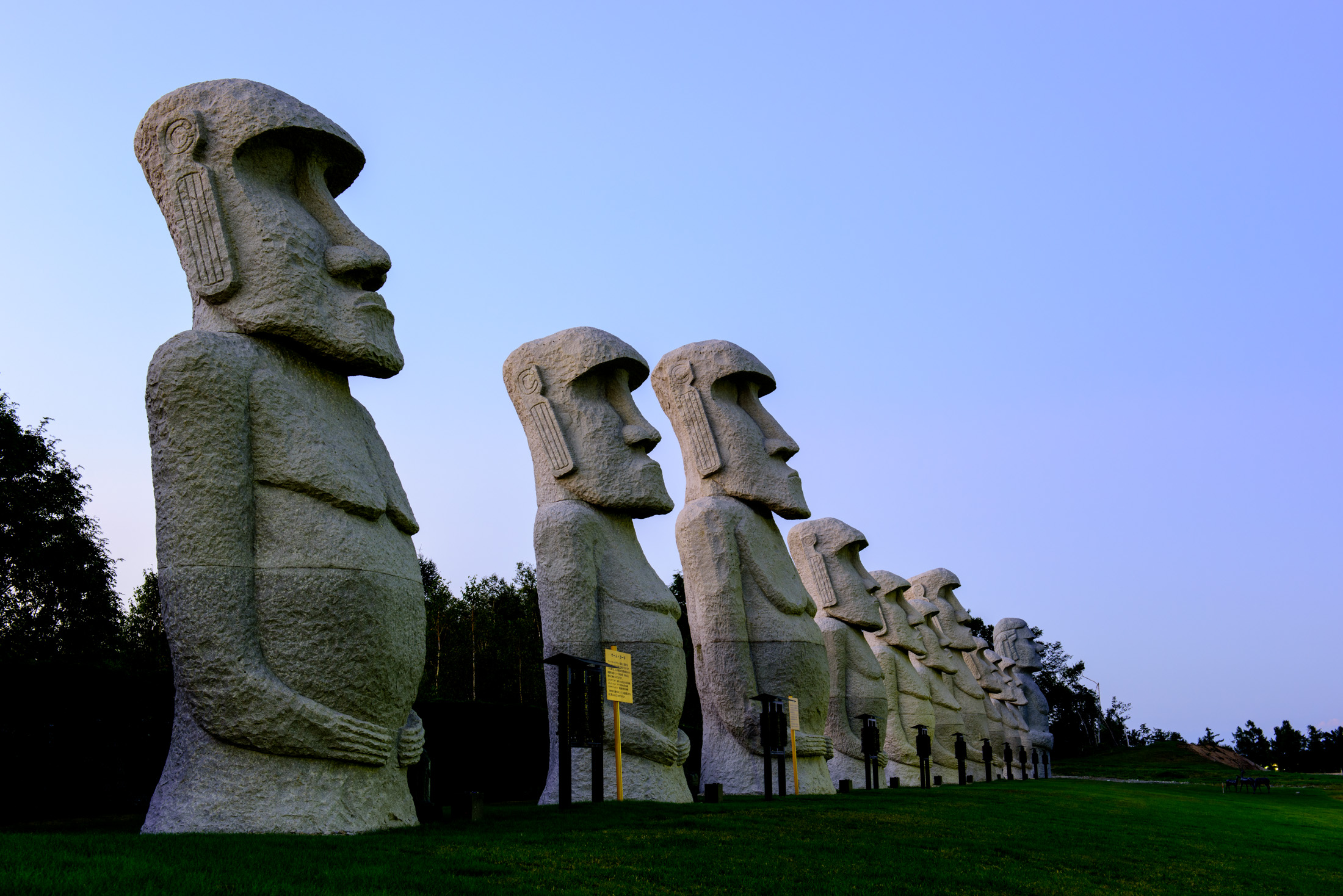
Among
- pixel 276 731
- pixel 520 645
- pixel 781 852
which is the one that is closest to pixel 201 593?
pixel 276 731

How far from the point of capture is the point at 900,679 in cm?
1892

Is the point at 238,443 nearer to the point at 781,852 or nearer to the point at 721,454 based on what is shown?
the point at 781,852

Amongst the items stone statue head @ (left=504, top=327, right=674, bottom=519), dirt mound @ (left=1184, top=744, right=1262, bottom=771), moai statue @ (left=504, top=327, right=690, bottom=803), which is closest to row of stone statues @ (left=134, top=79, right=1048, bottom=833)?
moai statue @ (left=504, top=327, right=690, bottom=803)

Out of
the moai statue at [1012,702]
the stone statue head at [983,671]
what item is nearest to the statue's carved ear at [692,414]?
the stone statue head at [983,671]

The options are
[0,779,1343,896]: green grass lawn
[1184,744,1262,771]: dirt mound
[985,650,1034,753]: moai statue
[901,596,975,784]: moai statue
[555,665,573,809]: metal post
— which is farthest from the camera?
[1184,744,1262,771]: dirt mound

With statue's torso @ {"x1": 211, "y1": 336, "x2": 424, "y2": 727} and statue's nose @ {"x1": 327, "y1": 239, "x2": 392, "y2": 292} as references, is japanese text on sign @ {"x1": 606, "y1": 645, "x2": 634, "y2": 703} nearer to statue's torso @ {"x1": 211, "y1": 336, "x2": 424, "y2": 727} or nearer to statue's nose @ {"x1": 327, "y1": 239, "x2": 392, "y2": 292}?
statue's torso @ {"x1": 211, "y1": 336, "x2": 424, "y2": 727}

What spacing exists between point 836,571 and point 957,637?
815 cm

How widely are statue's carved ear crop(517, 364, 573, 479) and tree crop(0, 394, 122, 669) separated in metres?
14.0

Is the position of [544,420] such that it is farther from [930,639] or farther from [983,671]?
[983,671]

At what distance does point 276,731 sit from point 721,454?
724 centimetres

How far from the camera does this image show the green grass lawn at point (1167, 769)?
3067cm

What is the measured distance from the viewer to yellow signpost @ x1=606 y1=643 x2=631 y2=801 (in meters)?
9.77

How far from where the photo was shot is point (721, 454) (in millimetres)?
13539

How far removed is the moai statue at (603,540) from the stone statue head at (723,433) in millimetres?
1723
